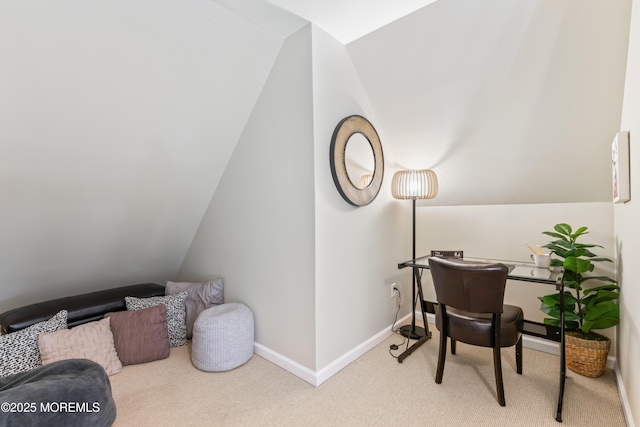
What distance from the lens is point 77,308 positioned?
7.99ft

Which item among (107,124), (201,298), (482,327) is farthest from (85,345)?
(482,327)

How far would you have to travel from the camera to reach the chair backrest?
5.65ft

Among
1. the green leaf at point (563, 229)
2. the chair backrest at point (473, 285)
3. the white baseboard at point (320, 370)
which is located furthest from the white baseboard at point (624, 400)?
the white baseboard at point (320, 370)

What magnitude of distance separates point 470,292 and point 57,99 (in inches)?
104

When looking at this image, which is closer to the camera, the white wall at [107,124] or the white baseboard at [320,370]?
the white wall at [107,124]

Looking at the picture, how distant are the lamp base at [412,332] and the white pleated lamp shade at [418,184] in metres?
1.20

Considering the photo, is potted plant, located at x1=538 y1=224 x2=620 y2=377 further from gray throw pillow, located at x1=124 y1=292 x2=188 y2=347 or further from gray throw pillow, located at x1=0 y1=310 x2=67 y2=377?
gray throw pillow, located at x1=0 y1=310 x2=67 y2=377

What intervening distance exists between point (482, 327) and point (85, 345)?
2698 millimetres

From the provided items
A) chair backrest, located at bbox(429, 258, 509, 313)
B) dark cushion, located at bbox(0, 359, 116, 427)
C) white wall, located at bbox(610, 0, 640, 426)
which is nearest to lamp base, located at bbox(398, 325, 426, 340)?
chair backrest, located at bbox(429, 258, 509, 313)

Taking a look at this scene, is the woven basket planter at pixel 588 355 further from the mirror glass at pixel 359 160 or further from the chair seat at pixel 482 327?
the mirror glass at pixel 359 160

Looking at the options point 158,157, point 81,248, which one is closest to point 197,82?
point 158,157

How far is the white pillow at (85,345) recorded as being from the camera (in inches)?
80.7

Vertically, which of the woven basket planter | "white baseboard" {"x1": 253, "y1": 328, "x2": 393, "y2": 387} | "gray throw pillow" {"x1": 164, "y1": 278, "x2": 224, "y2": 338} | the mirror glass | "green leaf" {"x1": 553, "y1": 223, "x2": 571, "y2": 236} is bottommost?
"white baseboard" {"x1": 253, "y1": 328, "x2": 393, "y2": 387}

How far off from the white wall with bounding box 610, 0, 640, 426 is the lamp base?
4.27 feet
